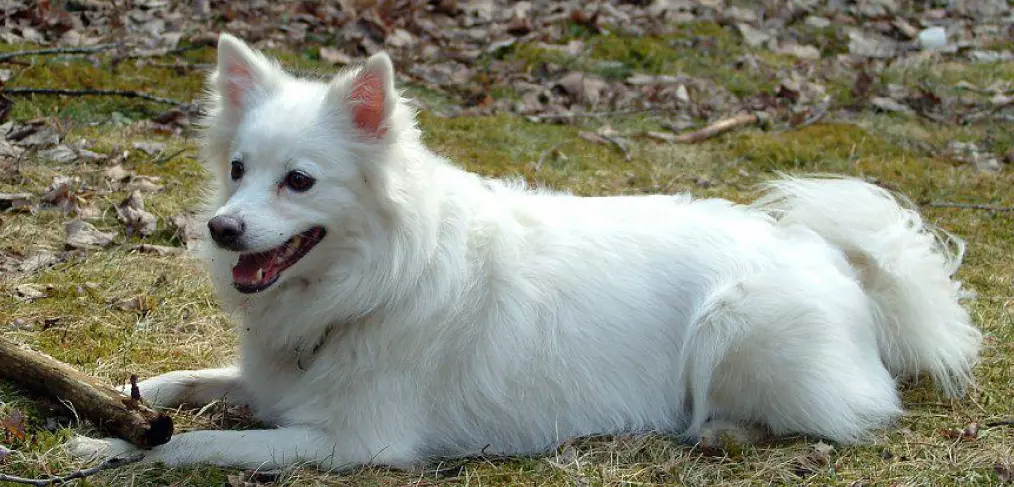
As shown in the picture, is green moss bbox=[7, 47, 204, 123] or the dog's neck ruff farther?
green moss bbox=[7, 47, 204, 123]

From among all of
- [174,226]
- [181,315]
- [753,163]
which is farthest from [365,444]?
[753,163]

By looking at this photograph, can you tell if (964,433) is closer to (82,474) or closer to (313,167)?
(313,167)

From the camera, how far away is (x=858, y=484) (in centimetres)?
343

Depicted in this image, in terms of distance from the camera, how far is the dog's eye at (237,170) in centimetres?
355

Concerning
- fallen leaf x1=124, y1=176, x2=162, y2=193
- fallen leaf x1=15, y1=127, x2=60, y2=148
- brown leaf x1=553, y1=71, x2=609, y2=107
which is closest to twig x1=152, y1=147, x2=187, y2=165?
fallen leaf x1=124, y1=176, x2=162, y2=193

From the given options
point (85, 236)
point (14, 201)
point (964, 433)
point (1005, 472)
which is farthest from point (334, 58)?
point (1005, 472)

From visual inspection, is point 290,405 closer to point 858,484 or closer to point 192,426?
point 192,426

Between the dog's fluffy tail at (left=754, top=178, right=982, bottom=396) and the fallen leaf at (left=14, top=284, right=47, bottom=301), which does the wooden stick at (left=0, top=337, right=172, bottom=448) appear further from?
the dog's fluffy tail at (left=754, top=178, right=982, bottom=396)

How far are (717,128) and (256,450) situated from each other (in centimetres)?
534

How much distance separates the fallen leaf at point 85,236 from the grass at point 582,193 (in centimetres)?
7

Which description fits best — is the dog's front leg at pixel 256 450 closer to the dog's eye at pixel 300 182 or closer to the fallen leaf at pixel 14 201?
the dog's eye at pixel 300 182

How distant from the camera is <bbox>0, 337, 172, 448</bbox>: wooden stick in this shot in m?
3.28

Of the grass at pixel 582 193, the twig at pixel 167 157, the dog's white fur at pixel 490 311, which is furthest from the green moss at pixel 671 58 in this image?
the dog's white fur at pixel 490 311

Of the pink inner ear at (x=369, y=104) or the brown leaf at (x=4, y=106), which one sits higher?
the pink inner ear at (x=369, y=104)
